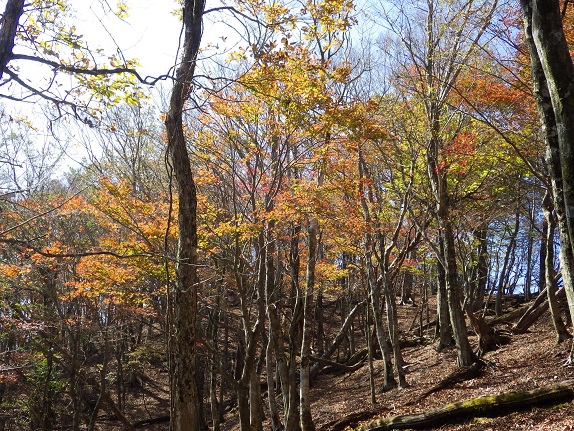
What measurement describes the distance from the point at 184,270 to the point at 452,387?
22.6 feet

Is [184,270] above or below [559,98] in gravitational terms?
below

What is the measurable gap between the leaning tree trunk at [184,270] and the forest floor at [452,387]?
3.67 meters

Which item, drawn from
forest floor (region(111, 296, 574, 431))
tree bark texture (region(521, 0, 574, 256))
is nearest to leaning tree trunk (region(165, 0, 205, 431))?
tree bark texture (region(521, 0, 574, 256))

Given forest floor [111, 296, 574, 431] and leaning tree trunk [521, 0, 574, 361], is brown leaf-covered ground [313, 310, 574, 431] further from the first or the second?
leaning tree trunk [521, 0, 574, 361]

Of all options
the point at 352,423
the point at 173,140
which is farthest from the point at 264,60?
the point at 352,423

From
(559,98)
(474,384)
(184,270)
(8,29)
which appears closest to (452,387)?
(474,384)

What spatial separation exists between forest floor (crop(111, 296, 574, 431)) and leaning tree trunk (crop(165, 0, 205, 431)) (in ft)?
12.0

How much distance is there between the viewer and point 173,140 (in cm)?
580

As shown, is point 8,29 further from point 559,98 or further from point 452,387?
point 452,387

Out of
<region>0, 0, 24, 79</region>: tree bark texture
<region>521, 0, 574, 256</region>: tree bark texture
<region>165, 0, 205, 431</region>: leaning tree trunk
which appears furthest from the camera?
<region>165, 0, 205, 431</region>: leaning tree trunk

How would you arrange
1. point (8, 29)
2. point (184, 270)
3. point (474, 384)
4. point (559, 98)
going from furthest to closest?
1. point (474, 384)
2. point (184, 270)
3. point (8, 29)
4. point (559, 98)

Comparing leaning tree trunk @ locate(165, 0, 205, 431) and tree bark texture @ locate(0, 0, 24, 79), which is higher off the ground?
tree bark texture @ locate(0, 0, 24, 79)

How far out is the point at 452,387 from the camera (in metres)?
9.41

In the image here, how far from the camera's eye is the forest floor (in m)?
5.58
